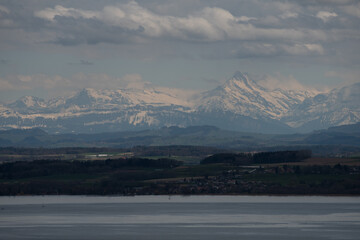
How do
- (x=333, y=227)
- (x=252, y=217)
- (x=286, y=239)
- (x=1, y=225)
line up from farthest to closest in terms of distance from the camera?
(x=252, y=217), (x=1, y=225), (x=333, y=227), (x=286, y=239)

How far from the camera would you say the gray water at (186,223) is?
474 ft

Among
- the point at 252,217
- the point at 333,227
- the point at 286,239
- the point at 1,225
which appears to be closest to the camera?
the point at 286,239

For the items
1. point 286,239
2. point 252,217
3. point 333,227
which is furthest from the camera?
point 252,217

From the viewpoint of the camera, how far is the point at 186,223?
16350cm

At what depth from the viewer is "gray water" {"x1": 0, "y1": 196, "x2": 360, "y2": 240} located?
14438 cm

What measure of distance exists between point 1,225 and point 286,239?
5866 cm

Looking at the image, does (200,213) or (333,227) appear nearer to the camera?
(333,227)

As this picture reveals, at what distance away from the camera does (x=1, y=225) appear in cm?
16212

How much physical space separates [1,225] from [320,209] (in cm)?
7331

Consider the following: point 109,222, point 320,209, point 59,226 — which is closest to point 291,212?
point 320,209

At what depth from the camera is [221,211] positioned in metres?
190

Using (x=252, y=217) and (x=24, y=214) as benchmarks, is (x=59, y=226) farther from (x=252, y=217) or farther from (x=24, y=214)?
(x=252, y=217)

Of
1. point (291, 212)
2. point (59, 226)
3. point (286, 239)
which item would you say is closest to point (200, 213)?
point (291, 212)

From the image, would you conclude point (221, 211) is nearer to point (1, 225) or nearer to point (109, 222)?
point (109, 222)
